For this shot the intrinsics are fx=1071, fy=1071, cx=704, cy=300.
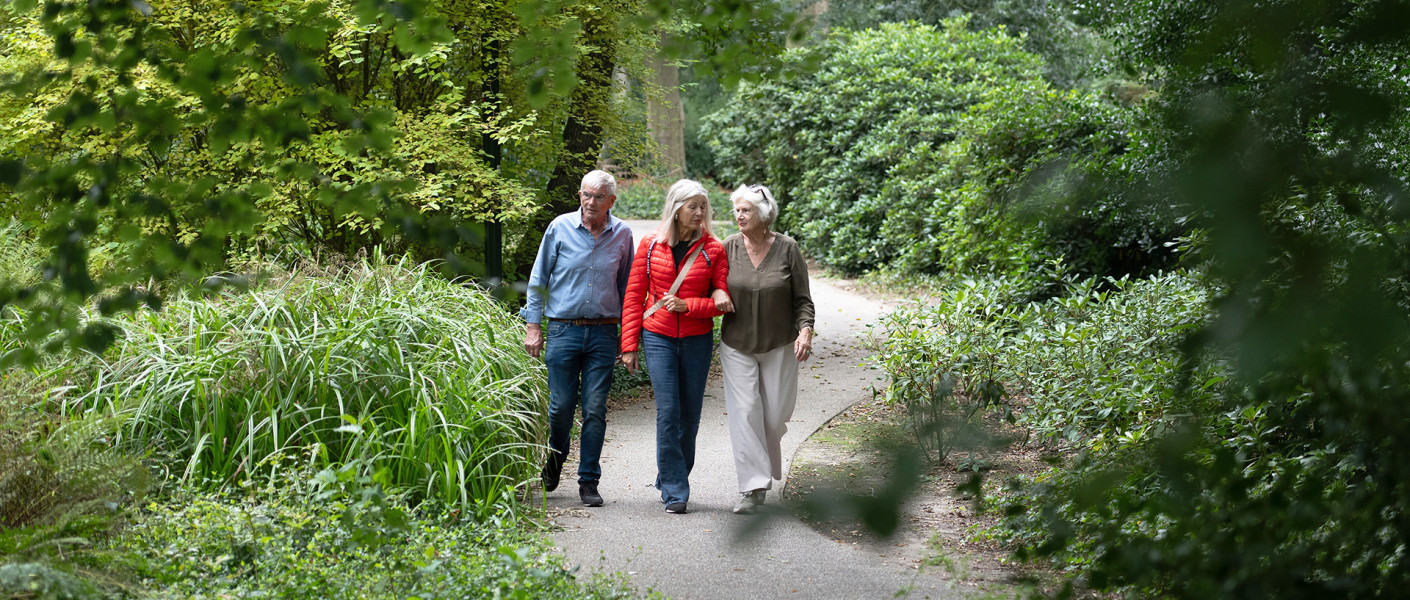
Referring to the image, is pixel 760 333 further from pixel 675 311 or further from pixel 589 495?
pixel 589 495

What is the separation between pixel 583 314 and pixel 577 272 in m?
0.23

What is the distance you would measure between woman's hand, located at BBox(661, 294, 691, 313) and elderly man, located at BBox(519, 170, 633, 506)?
33 cm

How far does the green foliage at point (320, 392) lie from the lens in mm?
5223

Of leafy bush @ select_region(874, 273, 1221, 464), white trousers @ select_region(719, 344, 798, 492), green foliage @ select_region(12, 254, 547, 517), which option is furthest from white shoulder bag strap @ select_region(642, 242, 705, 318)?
leafy bush @ select_region(874, 273, 1221, 464)

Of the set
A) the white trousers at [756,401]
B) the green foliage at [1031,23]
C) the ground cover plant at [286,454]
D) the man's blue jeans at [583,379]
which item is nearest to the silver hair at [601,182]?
the man's blue jeans at [583,379]

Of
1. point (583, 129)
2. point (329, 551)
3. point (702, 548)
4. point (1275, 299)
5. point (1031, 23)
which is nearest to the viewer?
point (1275, 299)

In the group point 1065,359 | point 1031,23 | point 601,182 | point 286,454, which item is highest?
point 1031,23

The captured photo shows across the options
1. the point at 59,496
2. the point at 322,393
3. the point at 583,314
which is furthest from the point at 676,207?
the point at 59,496

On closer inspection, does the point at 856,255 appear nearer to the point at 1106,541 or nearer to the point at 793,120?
the point at 793,120

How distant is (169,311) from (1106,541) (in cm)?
574

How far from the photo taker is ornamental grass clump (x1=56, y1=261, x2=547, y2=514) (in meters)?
5.22

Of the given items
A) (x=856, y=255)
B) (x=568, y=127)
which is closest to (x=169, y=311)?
(x=568, y=127)

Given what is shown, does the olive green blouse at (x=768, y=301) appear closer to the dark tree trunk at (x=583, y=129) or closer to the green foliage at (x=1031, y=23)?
the dark tree trunk at (x=583, y=129)

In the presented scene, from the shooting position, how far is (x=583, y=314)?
18.3ft
